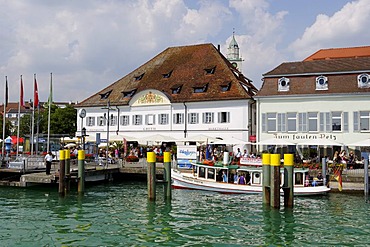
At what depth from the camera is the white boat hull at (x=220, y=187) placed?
2737 centimetres

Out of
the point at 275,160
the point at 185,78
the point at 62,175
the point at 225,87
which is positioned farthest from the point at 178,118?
the point at 275,160

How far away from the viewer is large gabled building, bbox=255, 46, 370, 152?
38.2 metres

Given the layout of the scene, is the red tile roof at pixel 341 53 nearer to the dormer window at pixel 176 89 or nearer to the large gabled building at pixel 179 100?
the large gabled building at pixel 179 100

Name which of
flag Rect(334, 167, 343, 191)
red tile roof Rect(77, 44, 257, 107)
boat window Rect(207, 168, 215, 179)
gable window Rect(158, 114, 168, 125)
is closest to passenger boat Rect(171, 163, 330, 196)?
boat window Rect(207, 168, 215, 179)

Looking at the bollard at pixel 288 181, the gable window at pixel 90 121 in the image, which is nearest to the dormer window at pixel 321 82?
the bollard at pixel 288 181

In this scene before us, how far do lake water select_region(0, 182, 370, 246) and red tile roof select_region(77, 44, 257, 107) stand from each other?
20.1 m

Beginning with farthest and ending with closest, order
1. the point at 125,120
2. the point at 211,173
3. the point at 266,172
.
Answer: the point at 125,120 < the point at 211,173 < the point at 266,172

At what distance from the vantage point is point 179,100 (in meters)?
47.5

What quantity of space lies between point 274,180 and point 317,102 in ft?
66.8

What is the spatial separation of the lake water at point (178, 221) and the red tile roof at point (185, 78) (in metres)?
20.1

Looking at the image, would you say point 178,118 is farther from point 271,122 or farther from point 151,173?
point 151,173

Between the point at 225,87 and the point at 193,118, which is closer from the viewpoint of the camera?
the point at 225,87

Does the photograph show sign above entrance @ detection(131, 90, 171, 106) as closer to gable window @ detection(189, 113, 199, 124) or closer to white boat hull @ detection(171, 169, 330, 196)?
gable window @ detection(189, 113, 199, 124)

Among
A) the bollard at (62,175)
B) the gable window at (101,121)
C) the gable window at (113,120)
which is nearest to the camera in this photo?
the bollard at (62,175)
